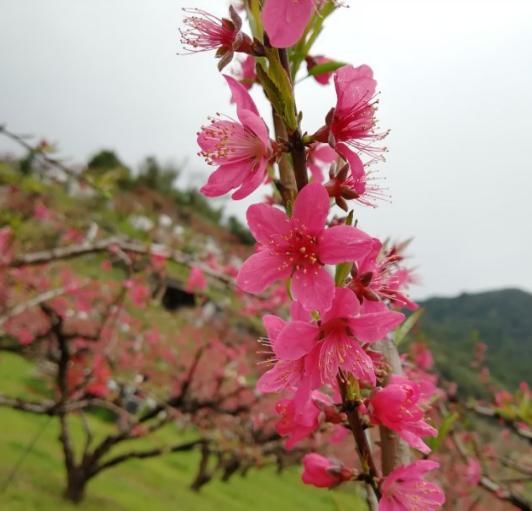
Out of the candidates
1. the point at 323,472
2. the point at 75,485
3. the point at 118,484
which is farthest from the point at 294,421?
the point at 118,484

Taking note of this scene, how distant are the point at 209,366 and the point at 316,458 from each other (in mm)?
9325

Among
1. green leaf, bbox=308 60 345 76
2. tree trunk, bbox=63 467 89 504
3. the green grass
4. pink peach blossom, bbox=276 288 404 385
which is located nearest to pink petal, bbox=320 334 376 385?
pink peach blossom, bbox=276 288 404 385

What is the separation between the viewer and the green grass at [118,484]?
4.75 m

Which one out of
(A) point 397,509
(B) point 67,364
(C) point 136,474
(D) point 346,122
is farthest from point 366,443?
(C) point 136,474

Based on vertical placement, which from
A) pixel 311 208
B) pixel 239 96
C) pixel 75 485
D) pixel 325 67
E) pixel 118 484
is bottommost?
pixel 118 484

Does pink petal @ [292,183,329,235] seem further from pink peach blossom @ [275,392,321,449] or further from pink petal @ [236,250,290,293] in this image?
pink peach blossom @ [275,392,321,449]

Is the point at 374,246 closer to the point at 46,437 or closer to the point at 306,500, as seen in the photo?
the point at 46,437

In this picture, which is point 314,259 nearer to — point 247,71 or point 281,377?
point 281,377

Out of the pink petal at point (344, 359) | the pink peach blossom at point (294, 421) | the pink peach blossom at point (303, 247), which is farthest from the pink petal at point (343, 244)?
the pink peach blossom at point (294, 421)

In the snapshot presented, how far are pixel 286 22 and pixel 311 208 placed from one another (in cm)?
23

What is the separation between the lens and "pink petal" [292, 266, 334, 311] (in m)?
0.62

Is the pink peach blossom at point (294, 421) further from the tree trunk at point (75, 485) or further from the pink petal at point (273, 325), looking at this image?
the tree trunk at point (75, 485)

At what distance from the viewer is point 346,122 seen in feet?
2.41

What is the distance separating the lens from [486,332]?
2852 centimetres
